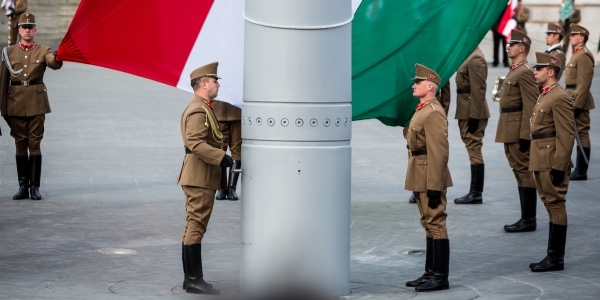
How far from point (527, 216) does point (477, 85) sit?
1.83 metres

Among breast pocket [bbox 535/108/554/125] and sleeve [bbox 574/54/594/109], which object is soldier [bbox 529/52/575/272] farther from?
sleeve [bbox 574/54/594/109]

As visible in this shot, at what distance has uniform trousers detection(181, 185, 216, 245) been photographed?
258 inches

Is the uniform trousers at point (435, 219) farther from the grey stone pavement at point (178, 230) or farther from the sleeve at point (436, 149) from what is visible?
the grey stone pavement at point (178, 230)

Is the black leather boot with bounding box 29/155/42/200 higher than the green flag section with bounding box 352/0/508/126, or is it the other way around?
the green flag section with bounding box 352/0/508/126

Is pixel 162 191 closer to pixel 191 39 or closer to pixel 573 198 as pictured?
pixel 191 39

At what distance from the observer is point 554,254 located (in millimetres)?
7219

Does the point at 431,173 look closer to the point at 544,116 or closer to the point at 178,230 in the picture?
the point at 544,116

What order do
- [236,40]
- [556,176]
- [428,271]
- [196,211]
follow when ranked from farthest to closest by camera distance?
1. [236,40]
2. [556,176]
3. [428,271]
4. [196,211]

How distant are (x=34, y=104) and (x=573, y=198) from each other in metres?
5.70

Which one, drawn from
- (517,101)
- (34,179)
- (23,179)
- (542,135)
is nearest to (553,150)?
(542,135)

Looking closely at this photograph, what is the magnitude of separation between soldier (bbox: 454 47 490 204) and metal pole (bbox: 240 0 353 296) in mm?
3992

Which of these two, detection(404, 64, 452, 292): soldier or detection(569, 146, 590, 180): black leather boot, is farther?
detection(569, 146, 590, 180): black leather boot

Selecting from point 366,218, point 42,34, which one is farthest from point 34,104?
point 42,34

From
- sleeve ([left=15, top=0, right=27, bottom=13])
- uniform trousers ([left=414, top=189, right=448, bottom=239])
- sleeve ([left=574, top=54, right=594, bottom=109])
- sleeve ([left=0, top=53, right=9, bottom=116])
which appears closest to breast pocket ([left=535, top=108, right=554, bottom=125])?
uniform trousers ([left=414, top=189, right=448, bottom=239])
